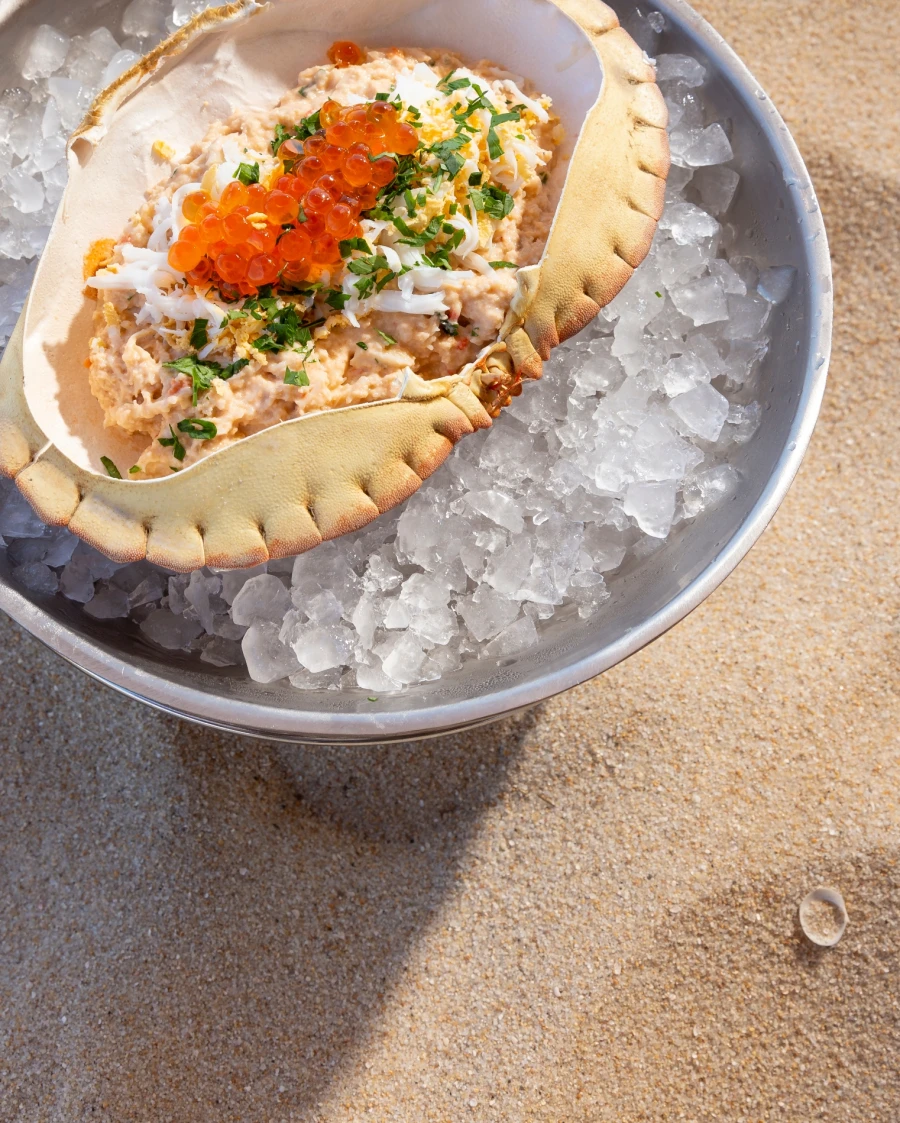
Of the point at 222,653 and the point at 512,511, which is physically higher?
the point at 512,511

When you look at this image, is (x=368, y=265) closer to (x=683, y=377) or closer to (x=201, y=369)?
(x=201, y=369)

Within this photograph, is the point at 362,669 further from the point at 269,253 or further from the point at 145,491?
the point at 269,253

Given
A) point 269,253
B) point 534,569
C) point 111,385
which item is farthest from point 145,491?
point 534,569

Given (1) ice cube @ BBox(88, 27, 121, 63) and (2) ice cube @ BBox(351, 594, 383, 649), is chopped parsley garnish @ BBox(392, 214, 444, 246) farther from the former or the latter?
(1) ice cube @ BBox(88, 27, 121, 63)

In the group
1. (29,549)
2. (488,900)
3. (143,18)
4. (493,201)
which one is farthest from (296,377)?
(488,900)

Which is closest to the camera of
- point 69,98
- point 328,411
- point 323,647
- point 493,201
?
point 328,411

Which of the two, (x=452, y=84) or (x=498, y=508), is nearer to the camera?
(x=452, y=84)

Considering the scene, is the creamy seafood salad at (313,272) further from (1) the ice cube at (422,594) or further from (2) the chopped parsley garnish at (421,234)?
(1) the ice cube at (422,594)
